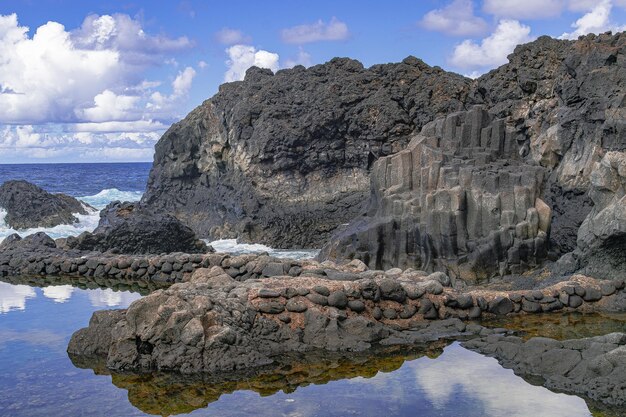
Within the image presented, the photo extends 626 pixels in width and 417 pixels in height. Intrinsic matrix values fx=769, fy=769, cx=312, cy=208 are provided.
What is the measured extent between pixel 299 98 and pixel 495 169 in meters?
21.8

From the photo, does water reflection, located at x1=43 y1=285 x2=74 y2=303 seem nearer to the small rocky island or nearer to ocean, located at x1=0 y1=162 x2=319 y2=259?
the small rocky island

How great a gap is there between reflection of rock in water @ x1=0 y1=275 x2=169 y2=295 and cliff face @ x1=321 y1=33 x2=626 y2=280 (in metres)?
5.57

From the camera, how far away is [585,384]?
972 cm

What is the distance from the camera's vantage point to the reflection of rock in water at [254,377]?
9898 millimetres

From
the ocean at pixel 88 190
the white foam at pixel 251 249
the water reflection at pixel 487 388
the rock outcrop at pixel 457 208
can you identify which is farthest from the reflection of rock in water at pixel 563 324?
the ocean at pixel 88 190

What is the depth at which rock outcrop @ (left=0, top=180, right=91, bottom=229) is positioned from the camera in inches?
1619

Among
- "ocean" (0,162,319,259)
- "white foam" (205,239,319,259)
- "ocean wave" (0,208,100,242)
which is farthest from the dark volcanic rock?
"ocean wave" (0,208,100,242)

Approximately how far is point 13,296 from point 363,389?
10770 millimetres

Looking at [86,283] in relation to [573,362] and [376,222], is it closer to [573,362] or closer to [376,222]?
[376,222]

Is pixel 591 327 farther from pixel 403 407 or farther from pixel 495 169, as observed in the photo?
pixel 495 169

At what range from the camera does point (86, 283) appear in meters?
19.8

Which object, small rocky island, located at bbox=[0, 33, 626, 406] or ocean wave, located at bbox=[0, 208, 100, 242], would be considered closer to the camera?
small rocky island, located at bbox=[0, 33, 626, 406]

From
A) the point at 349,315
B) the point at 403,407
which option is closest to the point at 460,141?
the point at 349,315

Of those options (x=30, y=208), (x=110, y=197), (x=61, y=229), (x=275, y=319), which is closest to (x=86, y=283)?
(x=275, y=319)
